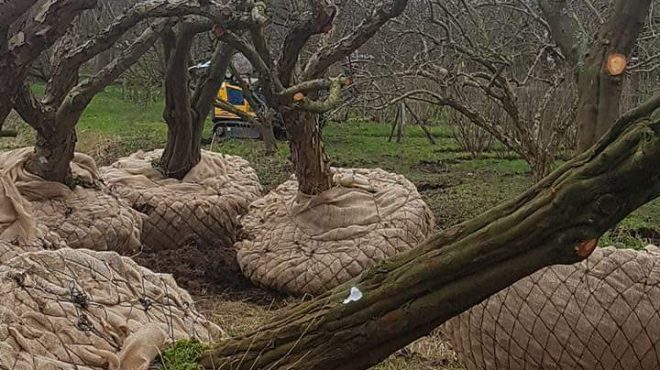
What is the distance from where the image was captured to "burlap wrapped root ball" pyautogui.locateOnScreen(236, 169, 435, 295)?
6039mm

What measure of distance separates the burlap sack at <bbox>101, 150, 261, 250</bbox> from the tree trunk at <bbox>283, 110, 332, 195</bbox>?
38.1 inches

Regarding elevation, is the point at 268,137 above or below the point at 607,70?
below

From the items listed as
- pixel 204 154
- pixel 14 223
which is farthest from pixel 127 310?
pixel 204 154

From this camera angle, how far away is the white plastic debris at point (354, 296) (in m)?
2.71

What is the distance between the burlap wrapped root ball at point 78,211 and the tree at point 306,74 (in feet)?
4.13

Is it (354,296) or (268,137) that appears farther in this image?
(268,137)

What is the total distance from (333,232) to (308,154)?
59cm

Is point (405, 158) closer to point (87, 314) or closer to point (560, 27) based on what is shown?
point (560, 27)

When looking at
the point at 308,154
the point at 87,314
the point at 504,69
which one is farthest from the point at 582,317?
the point at 504,69

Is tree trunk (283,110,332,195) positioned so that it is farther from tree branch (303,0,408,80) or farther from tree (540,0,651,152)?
tree (540,0,651,152)

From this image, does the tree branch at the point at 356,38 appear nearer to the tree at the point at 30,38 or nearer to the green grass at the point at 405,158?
the green grass at the point at 405,158

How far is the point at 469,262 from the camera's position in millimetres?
2557

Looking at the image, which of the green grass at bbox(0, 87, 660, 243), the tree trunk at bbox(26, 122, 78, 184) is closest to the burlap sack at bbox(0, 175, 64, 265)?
the tree trunk at bbox(26, 122, 78, 184)

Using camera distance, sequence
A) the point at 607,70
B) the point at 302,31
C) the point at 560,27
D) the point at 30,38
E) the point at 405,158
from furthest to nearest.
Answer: the point at 405,158 < the point at 560,27 < the point at 302,31 < the point at 607,70 < the point at 30,38
